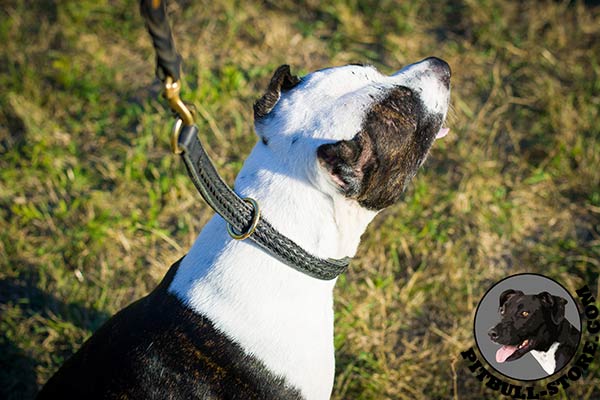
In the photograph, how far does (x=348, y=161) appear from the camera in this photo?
1.96 meters

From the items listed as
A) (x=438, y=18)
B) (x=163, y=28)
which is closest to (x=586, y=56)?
(x=438, y=18)

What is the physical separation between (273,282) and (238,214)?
29 centimetres

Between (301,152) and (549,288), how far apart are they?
1.70 metres

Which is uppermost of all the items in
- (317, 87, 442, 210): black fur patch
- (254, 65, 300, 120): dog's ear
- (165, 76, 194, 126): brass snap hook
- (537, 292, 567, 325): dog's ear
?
(165, 76, 194, 126): brass snap hook

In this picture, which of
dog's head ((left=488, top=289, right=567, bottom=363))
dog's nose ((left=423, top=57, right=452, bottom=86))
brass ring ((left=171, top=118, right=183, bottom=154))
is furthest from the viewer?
dog's head ((left=488, top=289, right=567, bottom=363))

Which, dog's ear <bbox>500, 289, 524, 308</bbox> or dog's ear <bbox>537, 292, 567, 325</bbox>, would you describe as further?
dog's ear <bbox>500, 289, 524, 308</bbox>

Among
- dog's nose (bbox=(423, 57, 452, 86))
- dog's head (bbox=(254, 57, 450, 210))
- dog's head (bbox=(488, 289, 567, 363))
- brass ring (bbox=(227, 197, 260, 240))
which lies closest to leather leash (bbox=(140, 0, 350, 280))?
brass ring (bbox=(227, 197, 260, 240))

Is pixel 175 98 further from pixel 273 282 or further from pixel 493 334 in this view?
pixel 493 334

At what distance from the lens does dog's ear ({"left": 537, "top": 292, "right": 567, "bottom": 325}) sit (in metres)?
2.73

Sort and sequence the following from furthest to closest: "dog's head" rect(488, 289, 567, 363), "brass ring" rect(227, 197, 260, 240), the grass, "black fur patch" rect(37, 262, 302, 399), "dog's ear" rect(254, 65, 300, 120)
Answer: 1. the grass
2. "dog's head" rect(488, 289, 567, 363)
3. "dog's ear" rect(254, 65, 300, 120)
4. "black fur patch" rect(37, 262, 302, 399)
5. "brass ring" rect(227, 197, 260, 240)

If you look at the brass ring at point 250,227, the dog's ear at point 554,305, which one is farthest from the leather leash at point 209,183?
the dog's ear at point 554,305

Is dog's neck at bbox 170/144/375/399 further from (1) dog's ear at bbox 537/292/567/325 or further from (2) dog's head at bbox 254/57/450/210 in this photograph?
(1) dog's ear at bbox 537/292/567/325

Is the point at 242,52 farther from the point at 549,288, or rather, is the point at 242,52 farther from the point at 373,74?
the point at 549,288

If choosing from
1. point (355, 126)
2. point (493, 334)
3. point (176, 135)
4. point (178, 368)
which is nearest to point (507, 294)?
point (493, 334)
